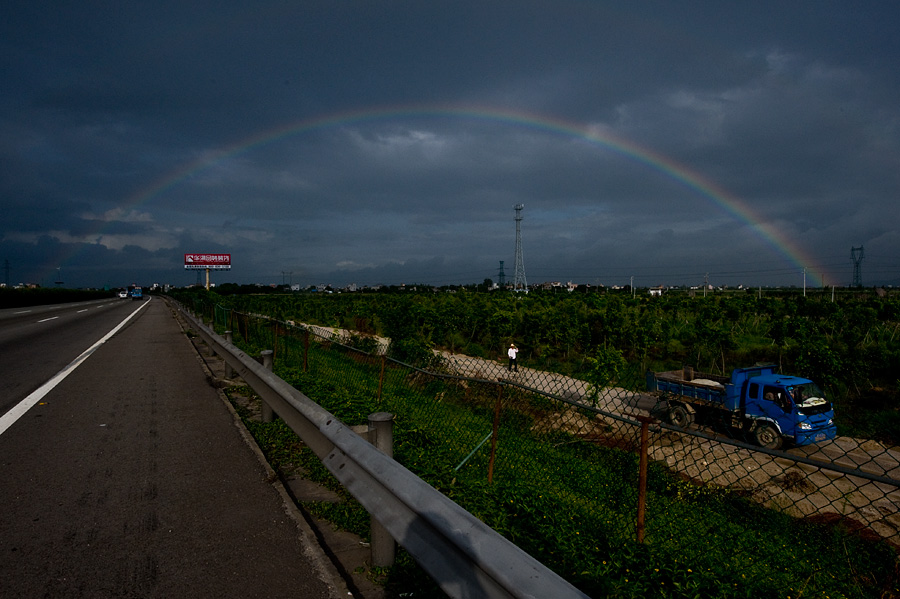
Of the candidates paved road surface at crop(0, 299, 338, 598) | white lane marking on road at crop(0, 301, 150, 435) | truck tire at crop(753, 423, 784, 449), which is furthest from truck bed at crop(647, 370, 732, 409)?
white lane marking on road at crop(0, 301, 150, 435)

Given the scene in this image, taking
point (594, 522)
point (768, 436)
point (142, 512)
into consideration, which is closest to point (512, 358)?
point (768, 436)

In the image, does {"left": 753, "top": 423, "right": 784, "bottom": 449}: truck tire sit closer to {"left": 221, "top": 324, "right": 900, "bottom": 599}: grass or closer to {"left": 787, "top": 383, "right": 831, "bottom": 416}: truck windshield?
{"left": 787, "top": 383, "right": 831, "bottom": 416}: truck windshield

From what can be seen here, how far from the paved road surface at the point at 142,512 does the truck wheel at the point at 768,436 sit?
12.0 meters

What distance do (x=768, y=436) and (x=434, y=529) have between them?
13134 mm

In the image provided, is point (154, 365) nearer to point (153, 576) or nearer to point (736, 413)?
point (153, 576)

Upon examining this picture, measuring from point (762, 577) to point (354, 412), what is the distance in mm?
3851

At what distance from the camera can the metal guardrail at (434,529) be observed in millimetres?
1731

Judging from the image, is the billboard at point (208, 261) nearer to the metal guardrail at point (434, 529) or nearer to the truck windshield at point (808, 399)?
the truck windshield at point (808, 399)

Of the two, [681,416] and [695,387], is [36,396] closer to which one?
[681,416]

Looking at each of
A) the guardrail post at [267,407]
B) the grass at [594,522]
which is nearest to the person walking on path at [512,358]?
the grass at [594,522]

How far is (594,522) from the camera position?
4.45 meters

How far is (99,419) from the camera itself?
632cm

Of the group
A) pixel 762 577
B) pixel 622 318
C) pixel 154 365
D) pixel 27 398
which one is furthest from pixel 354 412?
pixel 622 318

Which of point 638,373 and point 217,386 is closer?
point 217,386
